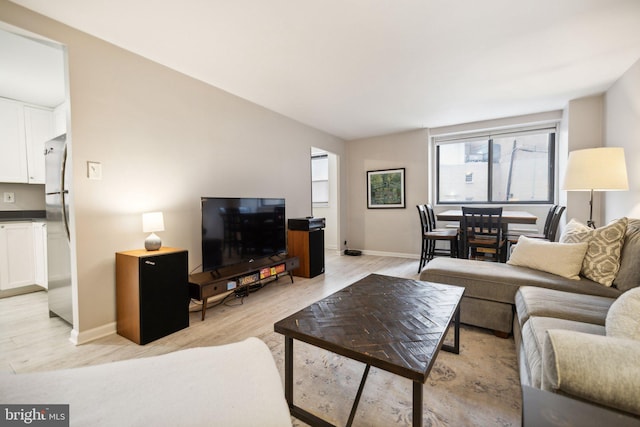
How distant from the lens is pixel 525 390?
2.36 feet

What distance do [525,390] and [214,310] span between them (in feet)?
8.92

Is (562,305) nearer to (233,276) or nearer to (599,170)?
(599,170)

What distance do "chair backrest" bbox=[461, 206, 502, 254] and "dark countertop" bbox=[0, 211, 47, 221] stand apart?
556cm

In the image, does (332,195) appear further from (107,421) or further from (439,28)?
(107,421)

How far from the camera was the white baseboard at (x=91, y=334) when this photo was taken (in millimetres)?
2105

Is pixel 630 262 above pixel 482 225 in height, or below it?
below

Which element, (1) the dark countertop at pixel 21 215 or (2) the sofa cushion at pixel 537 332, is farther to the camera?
(1) the dark countertop at pixel 21 215

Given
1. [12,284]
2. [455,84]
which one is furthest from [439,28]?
[12,284]

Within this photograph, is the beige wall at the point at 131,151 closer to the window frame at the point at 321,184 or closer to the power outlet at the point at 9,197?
the power outlet at the point at 9,197

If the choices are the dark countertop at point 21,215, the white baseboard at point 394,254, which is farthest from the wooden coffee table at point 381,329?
the dark countertop at point 21,215

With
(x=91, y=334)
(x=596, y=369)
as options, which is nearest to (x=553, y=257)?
(x=596, y=369)

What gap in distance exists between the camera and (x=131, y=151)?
94.4 inches

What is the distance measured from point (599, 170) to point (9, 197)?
647 cm

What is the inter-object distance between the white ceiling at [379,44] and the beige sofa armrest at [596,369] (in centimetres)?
209
